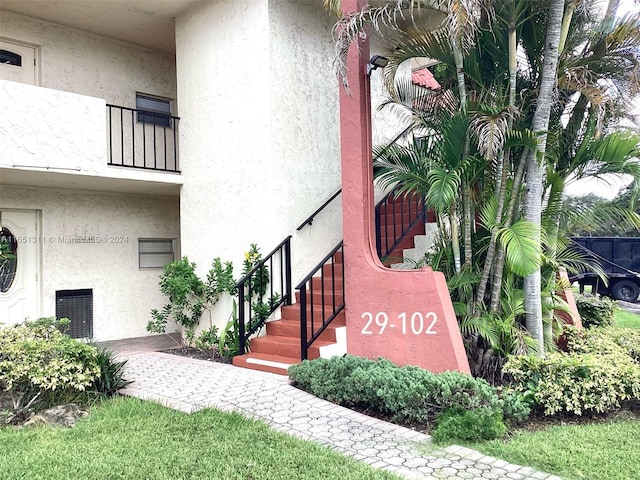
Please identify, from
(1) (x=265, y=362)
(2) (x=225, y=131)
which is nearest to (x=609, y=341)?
(1) (x=265, y=362)

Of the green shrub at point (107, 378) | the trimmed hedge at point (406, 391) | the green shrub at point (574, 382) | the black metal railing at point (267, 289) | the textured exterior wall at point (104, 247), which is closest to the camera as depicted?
the trimmed hedge at point (406, 391)

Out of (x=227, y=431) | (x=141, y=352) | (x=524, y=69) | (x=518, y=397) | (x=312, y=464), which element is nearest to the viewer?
(x=312, y=464)

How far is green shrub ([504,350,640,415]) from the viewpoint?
14.9ft

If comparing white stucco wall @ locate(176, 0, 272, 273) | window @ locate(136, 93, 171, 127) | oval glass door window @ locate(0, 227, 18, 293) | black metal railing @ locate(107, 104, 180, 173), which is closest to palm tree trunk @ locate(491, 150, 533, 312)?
white stucco wall @ locate(176, 0, 272, 273)

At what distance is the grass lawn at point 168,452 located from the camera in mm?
3408

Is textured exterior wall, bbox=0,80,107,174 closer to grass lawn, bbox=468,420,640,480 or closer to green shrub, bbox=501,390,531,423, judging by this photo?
green shrub, bbox=501,390,531,423

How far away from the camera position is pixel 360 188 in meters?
5.78

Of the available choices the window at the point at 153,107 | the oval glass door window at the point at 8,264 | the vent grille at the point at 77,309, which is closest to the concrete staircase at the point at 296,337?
the vent grille at the point at 77,309

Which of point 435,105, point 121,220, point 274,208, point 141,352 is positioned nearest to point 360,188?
point 435,105

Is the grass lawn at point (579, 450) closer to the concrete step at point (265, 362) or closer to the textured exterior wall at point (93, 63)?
the concrete step at point (265, 362)

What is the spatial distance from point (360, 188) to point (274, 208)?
188cm

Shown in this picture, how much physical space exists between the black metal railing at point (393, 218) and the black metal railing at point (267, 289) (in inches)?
54.6

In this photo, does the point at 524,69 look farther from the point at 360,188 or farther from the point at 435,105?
the point at 360,188

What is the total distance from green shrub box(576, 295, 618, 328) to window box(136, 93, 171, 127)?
778 centimetres
